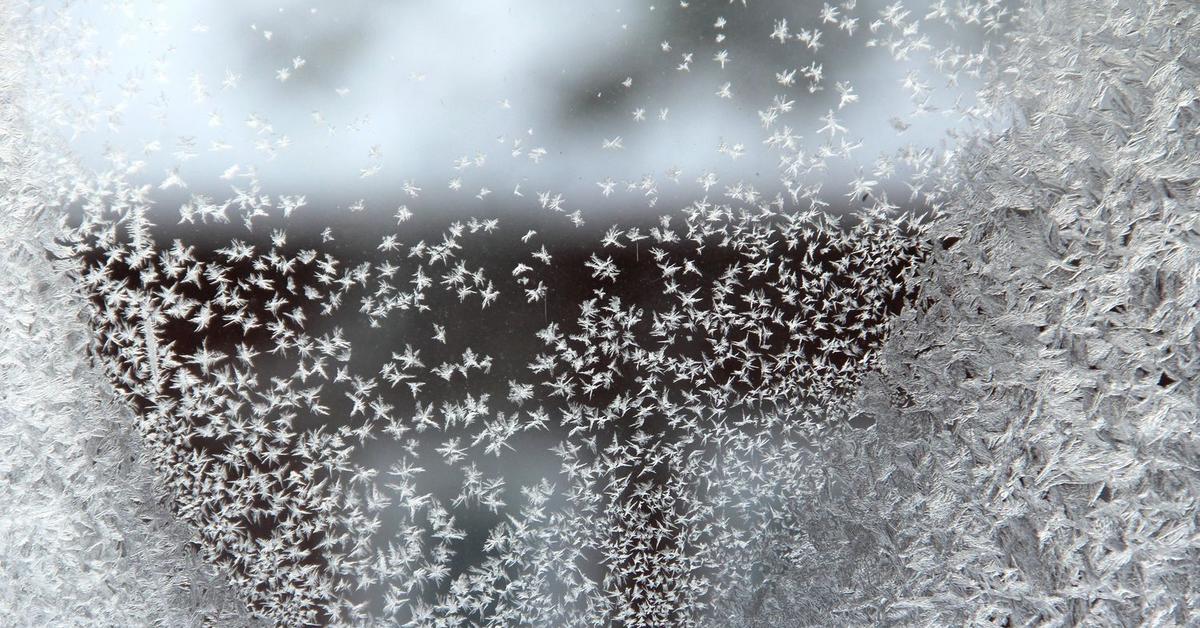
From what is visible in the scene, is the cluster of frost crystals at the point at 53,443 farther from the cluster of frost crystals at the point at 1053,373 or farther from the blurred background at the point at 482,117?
the cluster of frost crystals at the point at 1053,373

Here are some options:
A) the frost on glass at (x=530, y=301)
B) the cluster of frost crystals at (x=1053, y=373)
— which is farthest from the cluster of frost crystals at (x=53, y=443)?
the cluster of frost crystals at (x=1053, y=373)

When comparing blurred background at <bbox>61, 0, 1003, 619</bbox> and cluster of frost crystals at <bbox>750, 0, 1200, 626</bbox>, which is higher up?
blurred background at <bbox>61, 0, 1003, 619</bbox>

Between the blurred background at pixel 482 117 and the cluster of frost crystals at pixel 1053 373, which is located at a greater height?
the blurred background at pixel 482 117

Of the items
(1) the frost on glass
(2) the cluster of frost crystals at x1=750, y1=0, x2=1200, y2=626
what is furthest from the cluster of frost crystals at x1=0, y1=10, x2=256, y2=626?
(2) the cluster of frost crystals at x1=750, y1=0, x2=1200, y2=626

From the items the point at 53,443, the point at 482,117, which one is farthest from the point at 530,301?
the point at 53,443

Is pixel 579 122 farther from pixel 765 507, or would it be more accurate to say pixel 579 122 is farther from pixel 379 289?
pixel 765 507

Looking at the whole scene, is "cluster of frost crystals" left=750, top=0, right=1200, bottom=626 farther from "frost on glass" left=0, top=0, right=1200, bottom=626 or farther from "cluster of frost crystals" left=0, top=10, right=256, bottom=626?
"cluster of frost crystals" left=0, top=10, right=256, bottom=626

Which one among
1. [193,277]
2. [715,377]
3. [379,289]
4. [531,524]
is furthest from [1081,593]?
[193,277]

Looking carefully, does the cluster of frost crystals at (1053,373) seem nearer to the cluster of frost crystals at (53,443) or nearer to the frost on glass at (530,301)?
the frost on glass at (530,301)
